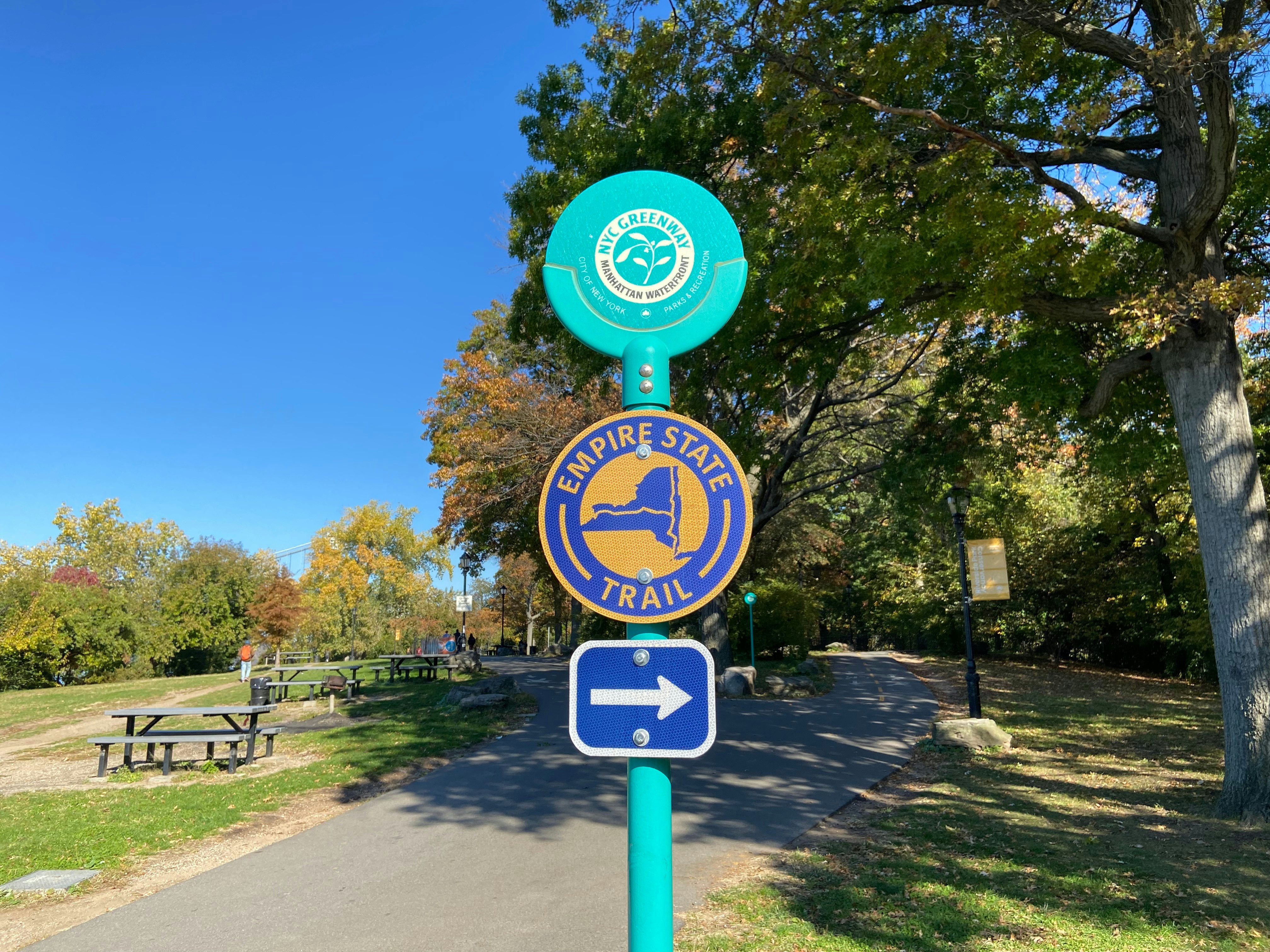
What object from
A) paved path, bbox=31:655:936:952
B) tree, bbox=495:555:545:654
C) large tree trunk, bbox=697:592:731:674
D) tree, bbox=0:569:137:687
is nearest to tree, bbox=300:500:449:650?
tree, bbox=495:555:545:654

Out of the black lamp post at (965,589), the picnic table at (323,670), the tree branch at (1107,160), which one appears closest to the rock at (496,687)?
the picnic table at (323,670)

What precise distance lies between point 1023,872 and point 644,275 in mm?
5281

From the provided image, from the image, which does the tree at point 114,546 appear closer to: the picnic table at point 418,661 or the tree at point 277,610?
the tree at point 277,610

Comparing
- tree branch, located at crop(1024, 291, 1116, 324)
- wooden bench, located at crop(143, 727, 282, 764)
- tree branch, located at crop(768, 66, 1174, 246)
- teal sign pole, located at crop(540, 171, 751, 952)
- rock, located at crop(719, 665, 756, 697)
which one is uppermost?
tree branch, located at crop(768, 66, 1174, 246)

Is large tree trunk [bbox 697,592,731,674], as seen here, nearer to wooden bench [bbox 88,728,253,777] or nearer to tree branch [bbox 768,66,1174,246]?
wooden bench [bbox 88,728,253,777]

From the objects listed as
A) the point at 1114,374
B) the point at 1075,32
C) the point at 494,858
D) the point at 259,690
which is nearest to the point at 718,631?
the point at 259,690

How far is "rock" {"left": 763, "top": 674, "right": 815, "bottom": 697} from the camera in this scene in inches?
664

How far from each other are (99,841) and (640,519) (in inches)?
275

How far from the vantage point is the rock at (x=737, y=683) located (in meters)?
16.8

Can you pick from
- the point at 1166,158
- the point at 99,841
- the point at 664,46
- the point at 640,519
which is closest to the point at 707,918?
the point at 640,519

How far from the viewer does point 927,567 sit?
27234 mm

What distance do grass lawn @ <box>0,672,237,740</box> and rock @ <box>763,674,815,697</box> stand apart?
1440cm

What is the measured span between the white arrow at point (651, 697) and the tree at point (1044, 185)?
21.6ft

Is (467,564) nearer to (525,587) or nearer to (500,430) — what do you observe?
(500,430)
